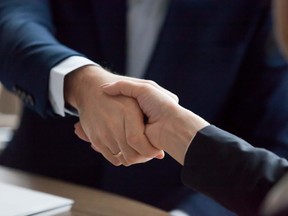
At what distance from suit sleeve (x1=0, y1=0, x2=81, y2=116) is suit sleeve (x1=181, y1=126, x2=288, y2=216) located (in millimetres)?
301

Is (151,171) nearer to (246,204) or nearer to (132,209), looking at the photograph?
(132,209)

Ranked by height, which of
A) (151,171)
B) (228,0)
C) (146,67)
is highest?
(228,0)

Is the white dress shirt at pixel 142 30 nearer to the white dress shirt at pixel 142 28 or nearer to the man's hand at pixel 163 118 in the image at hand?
the white dress shirt at pixel 142 28

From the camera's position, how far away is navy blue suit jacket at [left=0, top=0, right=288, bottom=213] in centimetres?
118

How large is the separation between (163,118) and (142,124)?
0.04m

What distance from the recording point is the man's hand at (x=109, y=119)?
877mm

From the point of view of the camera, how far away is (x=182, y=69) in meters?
1.19

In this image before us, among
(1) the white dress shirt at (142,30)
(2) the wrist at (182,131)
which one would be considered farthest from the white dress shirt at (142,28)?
(2) the wrist at (182,131)

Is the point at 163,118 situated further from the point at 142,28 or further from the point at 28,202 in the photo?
the point at 142,28

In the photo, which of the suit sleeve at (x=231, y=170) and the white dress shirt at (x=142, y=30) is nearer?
the suit sleeve at (x=231, y=170)

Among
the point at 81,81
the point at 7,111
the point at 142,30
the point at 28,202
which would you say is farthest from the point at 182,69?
the point at 7,111

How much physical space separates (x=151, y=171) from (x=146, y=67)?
196mm

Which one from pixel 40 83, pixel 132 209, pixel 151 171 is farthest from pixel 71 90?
pixel 151 171

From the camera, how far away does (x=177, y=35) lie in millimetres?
1181
